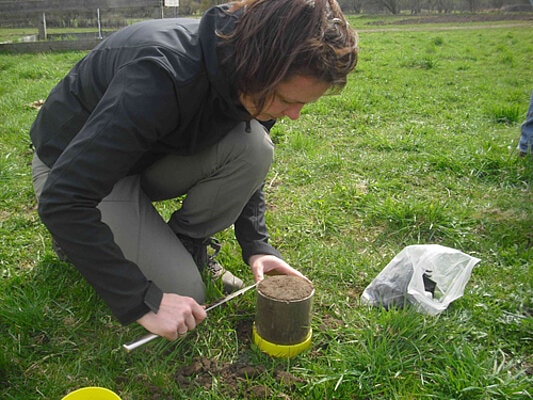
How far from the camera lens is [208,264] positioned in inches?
90.9

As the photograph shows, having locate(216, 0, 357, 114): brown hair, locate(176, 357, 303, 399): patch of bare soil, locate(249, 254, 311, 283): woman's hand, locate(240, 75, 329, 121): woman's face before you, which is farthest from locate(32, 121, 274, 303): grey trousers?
locate(216, 0, 357, 114): brown hair

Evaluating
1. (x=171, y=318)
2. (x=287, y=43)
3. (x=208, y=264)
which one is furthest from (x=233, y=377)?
(x=287, y=43)

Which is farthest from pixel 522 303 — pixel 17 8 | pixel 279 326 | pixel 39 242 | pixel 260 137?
pixel 17 8

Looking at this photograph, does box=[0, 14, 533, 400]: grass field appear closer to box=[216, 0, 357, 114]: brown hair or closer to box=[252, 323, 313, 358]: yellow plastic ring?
box=[252, 323, 313, 358]: yellow plastic ring

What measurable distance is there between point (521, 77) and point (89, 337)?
722 cm

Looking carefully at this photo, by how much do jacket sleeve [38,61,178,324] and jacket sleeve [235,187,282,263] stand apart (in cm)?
73

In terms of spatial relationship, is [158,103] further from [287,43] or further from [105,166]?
[287,43]

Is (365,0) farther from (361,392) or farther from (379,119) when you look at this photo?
(361,392)

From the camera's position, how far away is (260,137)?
215 cm

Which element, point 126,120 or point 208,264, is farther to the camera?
point 208,264

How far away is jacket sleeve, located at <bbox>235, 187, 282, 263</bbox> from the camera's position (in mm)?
2193

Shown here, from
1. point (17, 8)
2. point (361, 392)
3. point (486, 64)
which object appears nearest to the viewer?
point (361, 392)

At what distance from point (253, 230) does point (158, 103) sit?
905mm

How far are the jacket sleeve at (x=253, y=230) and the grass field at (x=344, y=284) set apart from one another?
208 mm
